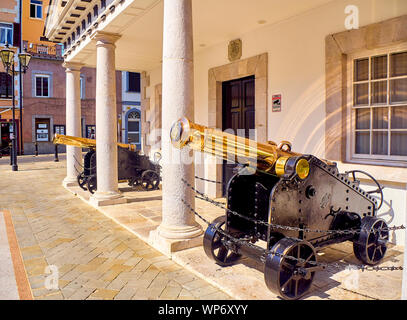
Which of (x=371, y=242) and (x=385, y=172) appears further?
(x=385, y=172)

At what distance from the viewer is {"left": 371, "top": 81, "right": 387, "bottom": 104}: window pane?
5.14m

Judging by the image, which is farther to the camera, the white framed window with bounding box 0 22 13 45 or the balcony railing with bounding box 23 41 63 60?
the balcony railing with bounding box 23 41 63 60

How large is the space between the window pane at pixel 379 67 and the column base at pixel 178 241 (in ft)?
11.6

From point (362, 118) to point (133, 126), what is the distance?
24.9 m

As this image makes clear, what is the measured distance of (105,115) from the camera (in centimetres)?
732

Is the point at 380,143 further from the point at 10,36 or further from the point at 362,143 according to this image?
the point at 10,36

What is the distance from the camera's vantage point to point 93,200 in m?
7.63

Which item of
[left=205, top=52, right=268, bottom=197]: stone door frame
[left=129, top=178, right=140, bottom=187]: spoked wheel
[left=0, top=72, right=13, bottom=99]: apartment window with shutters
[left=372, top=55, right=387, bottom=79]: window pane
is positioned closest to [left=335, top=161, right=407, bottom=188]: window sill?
[left=372, top=55, right=387, bottom=79]: window pane

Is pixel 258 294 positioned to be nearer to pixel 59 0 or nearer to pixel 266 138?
pixel 266 138

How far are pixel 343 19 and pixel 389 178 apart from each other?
2.57 meters

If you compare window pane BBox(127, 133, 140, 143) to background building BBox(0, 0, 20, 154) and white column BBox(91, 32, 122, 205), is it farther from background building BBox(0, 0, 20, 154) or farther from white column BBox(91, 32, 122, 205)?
white column BBox(91, 32, 122, 205)

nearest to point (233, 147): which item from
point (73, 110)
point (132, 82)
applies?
point (73, 110)

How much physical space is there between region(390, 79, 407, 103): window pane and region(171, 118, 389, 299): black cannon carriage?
1777 mm
